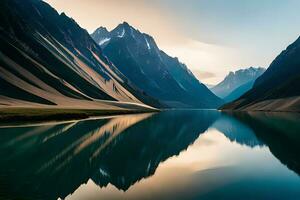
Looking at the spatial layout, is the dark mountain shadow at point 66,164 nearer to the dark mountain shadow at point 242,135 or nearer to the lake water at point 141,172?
the lake water at point 141,172

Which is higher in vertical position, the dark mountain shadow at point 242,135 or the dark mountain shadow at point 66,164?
the dark mountain shadow at point 242,135

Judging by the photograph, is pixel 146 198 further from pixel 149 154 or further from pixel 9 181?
pixel 149 154

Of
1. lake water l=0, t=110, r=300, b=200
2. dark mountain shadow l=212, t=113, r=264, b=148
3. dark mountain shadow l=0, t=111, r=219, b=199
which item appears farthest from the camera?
dark mountain shadow l=212, t=113, r=264, b=148

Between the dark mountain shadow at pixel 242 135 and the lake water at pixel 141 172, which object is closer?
the lake water at pixel 141 172

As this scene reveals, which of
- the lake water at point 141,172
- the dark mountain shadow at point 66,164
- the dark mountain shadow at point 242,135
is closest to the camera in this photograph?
the lake water at point 141,172

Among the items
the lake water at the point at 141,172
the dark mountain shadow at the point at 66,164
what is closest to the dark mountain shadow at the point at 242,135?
the lake water at the point at 141,172

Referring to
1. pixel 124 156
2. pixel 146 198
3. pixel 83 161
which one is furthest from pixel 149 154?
pixel 146 198

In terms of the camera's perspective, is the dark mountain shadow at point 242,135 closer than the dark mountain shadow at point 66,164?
No

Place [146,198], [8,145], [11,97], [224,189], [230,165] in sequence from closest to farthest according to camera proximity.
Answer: [146,198] < [224,189] < [230,165] < [8,145] < [11,97]

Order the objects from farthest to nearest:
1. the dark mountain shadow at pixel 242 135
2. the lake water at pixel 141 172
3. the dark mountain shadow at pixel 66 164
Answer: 1. the dark mountain shadow at pixel 242 135
2. the dark mountain shadow at pixel 66 164
3. the lake water at pixel 141 172

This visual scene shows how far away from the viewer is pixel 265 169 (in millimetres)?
34594

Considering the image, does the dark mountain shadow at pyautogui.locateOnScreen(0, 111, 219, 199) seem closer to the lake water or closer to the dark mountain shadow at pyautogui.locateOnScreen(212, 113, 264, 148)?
the lake water

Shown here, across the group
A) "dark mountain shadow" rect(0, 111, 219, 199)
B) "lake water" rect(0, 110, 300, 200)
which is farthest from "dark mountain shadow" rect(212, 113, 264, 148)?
"dark mountain shadow" rect(0, 111, 219, 199)

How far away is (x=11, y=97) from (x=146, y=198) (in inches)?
5550
